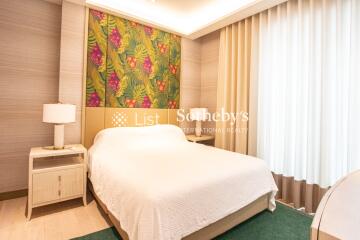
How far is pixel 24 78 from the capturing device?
8.61 feet

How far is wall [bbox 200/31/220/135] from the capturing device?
12.9 ft

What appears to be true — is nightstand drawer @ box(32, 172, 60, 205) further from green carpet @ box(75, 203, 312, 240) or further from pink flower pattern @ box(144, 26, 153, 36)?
pink flower pattern @ box(144, 26, 153, 36)

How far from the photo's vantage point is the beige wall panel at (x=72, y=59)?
8.72 ft

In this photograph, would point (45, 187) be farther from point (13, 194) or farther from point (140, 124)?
point (140, 124)

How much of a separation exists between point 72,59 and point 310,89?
10.0 feet

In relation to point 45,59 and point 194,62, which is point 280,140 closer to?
point 194,62

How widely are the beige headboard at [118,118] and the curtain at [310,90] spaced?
1.63 metres

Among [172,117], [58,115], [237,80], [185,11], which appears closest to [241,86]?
[237,80]

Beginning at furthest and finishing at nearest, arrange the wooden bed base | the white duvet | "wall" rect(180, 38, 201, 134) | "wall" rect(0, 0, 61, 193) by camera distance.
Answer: "wall" rect(180, 38, 201, 134)
"wall" rect(0, 0, 61, 193)
the wooden bed base
the white duvet

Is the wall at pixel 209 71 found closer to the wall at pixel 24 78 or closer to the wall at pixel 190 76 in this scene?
the wall at pixel 190 76

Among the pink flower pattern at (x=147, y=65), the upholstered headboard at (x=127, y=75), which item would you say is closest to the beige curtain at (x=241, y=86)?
the upholstered headboard at (x=127, y=75)

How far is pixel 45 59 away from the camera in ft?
9.06

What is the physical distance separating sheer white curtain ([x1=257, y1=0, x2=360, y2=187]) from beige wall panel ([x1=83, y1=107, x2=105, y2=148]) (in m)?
2.33

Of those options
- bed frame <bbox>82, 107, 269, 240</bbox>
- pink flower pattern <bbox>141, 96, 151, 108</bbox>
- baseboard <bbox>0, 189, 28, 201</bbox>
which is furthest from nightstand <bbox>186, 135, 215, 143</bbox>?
baseboard <bbox>0, 189, 28, 201</bbox>
